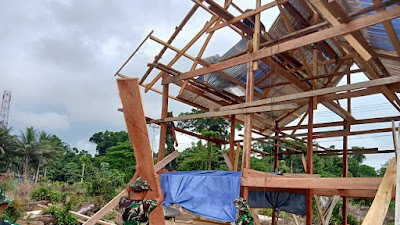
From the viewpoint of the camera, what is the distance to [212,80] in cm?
936

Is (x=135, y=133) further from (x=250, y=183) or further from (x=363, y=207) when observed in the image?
(x=363, y=207)

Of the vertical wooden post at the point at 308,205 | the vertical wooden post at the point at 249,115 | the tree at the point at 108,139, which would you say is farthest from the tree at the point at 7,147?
the vertical wooden post at the point at 308,205

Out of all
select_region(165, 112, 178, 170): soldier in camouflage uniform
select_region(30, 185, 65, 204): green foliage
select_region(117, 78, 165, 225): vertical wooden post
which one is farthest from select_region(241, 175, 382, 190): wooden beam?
Answer: select_region(30, 185, 65, 204): green foliage

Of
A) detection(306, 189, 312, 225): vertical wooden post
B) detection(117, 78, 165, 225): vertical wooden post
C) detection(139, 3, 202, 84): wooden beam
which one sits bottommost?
detection(306, 189, 312, 225): vertical wooden post

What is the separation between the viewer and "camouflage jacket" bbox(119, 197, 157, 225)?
325cm

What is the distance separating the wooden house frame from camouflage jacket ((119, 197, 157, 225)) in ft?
9.26

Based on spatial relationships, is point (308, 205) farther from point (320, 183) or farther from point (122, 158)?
point (122, 158)

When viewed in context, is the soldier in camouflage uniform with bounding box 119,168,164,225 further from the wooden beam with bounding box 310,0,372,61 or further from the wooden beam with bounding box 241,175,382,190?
the wooden beam with bounding box 310,0,372,61

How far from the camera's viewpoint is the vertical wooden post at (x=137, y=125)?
2.96m

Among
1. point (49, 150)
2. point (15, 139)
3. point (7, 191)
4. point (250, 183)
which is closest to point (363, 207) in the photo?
point (250, 183)

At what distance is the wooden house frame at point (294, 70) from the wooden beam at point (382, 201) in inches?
24.6

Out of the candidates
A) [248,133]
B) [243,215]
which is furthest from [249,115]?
[243,215]

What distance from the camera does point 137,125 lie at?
3.15 meters

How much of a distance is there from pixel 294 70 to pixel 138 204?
20.4ft
